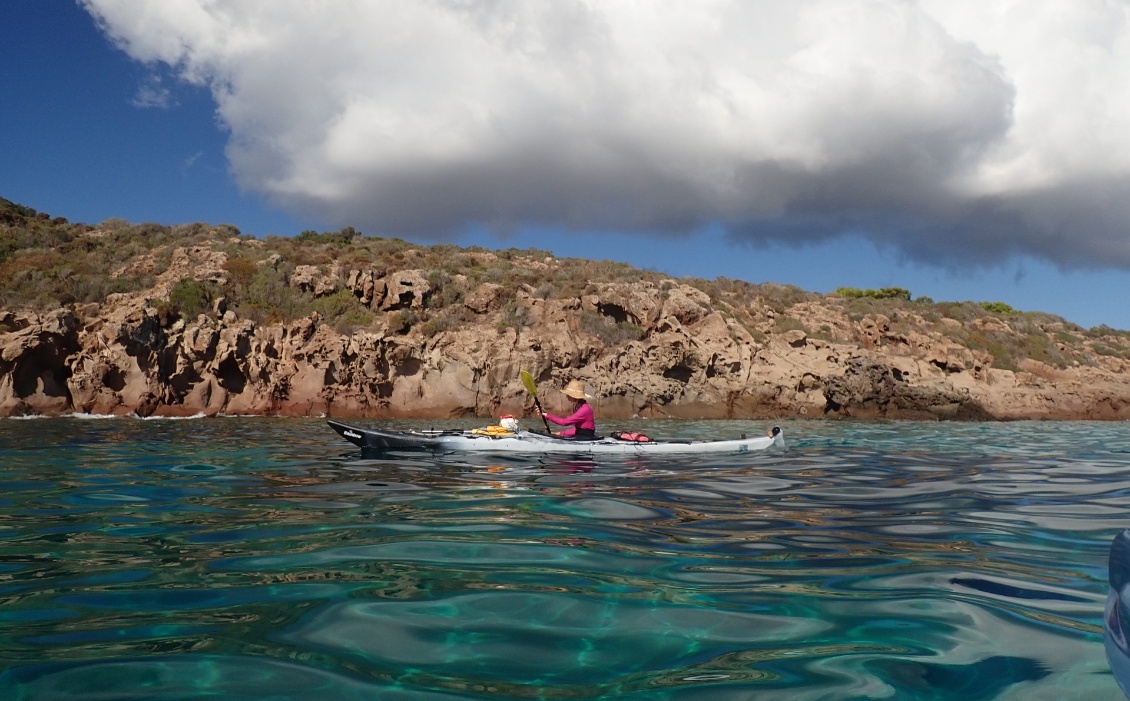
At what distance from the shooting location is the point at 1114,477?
30.5 feet

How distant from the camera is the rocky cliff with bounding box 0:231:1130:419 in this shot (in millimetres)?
26156

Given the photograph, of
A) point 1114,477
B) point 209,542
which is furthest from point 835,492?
point 209,542

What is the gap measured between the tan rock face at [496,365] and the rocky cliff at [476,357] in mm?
63

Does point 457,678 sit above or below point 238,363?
below

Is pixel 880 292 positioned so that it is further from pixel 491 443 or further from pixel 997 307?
pixel 491 443

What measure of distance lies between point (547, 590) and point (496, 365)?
976 inches

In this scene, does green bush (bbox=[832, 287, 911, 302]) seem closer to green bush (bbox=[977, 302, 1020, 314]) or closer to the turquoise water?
green bush (bbox=[977, 302, 1020, 314])

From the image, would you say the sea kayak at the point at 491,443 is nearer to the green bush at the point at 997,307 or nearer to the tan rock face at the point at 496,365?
the tan rock face at the point at 496,365

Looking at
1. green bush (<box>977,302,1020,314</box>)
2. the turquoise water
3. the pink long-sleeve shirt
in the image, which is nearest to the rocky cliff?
the pink long-sleeve shirt

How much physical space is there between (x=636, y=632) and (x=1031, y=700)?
143cm

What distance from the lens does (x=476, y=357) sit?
2853 centimetres

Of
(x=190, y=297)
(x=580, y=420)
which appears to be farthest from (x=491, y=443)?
(x=190, y=297)

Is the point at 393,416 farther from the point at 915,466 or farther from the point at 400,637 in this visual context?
the point at 400,637

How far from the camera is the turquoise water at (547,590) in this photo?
2.71 meters
